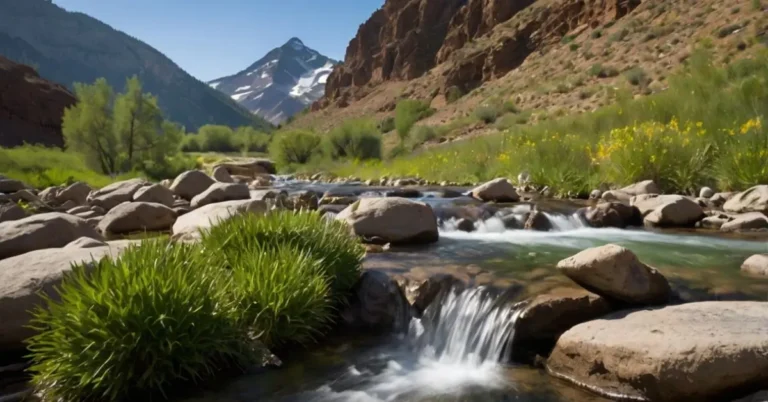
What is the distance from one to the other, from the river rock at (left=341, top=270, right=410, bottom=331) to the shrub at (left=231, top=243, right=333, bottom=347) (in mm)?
493

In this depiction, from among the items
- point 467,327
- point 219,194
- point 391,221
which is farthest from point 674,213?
point 219,194

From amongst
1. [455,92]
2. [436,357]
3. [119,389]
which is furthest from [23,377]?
[455,92]

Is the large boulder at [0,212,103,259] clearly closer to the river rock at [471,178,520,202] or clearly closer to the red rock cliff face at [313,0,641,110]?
the river rock at [471,178,520,202]

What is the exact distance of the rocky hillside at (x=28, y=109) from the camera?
145ft

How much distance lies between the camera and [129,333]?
3529mm

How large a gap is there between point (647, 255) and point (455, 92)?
5175 cm

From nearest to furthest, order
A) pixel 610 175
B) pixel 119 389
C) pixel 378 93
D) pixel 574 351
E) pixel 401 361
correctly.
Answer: pixel 119 389
pixel 574 351
pixel 401 361
pixel 610 175
pixel 378 93

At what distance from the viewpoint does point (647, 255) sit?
662 centimetres

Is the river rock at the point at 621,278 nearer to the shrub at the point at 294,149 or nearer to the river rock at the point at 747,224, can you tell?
the river rock at the point at 747,224

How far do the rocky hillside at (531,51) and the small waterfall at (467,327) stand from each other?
2000 centimetres

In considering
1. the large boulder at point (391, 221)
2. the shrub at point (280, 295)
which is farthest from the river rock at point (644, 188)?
the shrub at point (280, 295)

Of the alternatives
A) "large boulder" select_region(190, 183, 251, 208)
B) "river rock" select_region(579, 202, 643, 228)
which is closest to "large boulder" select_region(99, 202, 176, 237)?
"large boulder" select_region(190, 183, 251, 208)

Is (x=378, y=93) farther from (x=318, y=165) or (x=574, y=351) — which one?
(x=574, y=351)

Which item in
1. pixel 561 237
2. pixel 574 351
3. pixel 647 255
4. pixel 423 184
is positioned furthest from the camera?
pixel 423 184
